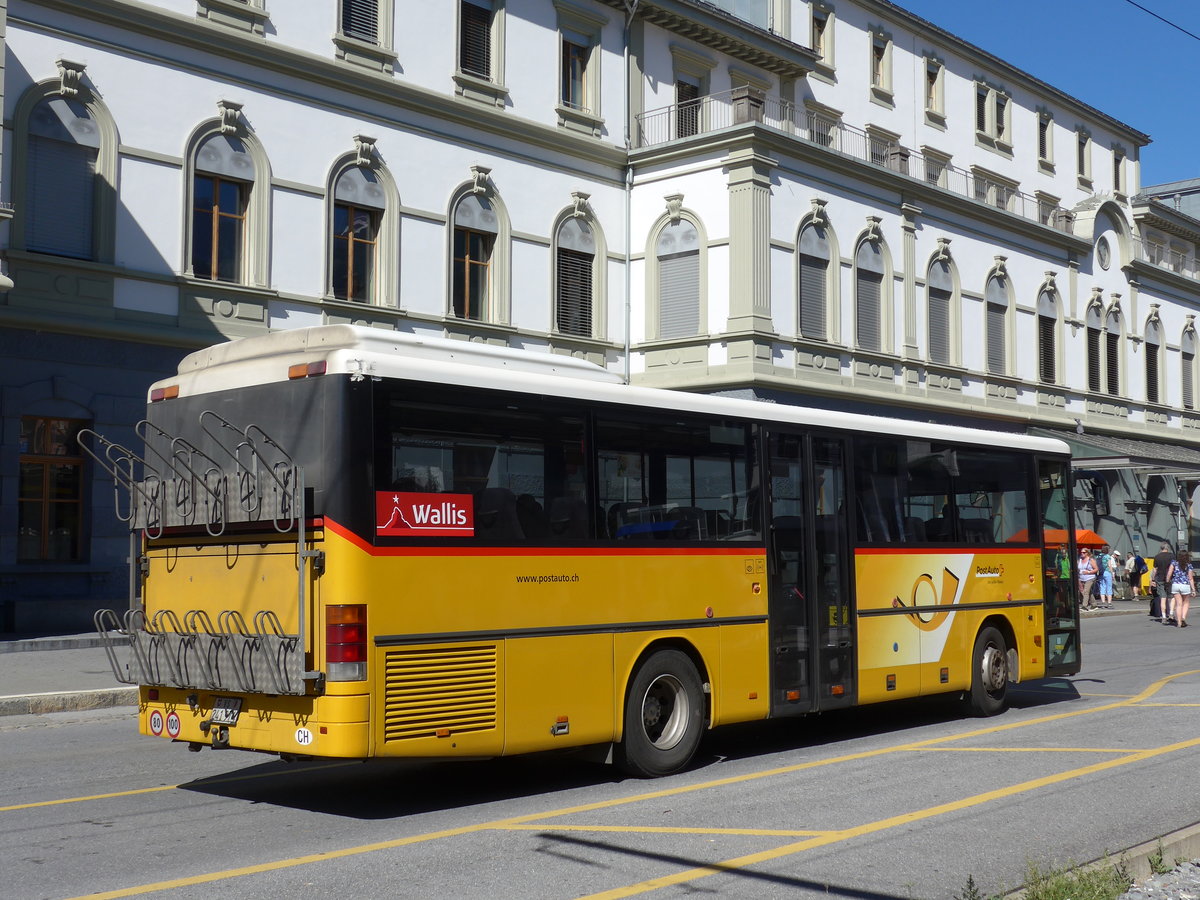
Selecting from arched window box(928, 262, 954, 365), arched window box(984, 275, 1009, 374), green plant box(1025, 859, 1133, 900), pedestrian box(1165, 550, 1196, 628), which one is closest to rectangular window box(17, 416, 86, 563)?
green plant box(1025, 859, 1133, 900)

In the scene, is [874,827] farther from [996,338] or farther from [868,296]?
[996,338]

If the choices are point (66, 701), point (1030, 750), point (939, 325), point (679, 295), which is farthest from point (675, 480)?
point (939, 325)

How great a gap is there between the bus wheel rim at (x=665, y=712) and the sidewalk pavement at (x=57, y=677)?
6.96 meters

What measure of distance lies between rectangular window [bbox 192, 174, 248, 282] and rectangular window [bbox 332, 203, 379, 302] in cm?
208

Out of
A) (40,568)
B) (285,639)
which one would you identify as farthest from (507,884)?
(40,568)

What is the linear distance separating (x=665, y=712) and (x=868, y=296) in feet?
81.1

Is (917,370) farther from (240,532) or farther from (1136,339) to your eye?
(240,532)

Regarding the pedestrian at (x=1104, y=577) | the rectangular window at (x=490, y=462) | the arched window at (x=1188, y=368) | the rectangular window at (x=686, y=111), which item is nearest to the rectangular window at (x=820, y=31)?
the rectangular window at (x=686, y=111)

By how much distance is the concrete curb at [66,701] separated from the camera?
551 inches

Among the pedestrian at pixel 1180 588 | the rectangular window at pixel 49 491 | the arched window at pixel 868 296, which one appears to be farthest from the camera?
the arched window at pixel 868 296

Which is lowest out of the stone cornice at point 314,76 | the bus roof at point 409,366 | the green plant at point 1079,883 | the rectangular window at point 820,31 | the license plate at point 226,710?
the green plant at point 1079,883

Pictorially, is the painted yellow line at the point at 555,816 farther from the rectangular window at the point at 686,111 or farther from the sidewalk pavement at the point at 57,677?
the rectangular window at the point at 686,111

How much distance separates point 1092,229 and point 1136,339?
5352 mm

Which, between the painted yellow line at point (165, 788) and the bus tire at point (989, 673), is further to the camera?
the bus tire at point (989, 673)
